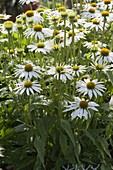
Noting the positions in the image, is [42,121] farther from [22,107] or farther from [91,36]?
[91,36]

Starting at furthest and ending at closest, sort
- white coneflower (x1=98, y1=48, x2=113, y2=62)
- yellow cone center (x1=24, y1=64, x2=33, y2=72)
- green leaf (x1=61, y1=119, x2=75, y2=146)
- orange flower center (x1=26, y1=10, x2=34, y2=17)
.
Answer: orange flower center (x1=26, y1=10, x2=34, y2=17) → white coneflower (x1=98, y1=48, x2=113, y2=62) → yellow cone center (x1=24, y1=64, x2=33, y2=72) → green leaf (x1=61, y1=119, x2=75, y2=146)

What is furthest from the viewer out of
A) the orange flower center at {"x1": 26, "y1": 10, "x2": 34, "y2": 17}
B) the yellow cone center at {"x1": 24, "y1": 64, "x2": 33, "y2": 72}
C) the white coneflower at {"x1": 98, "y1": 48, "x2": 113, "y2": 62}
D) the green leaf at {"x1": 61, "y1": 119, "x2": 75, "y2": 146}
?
the orange flower center at {"x1": 26, "y1": 10, "x2": 34, "y2": 17}

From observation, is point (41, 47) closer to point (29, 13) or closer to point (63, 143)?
point (29, 13)

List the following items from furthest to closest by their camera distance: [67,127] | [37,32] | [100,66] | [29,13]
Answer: [29,13] → [37,32] → [100,66] → [67,127]

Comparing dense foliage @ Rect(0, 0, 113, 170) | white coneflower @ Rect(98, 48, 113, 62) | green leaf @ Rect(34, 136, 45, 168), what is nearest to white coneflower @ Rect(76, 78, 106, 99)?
dense foliage @ Rect(0, 0, 113, 170)

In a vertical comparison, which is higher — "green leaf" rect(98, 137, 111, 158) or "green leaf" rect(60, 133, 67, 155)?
"green leaf" rect(60, 133, 67, 155)

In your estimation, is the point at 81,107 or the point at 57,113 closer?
the point at 81,107

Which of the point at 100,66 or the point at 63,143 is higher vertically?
the point at 100,66

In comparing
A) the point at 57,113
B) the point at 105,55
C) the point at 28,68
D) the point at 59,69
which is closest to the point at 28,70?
the point at 28,68

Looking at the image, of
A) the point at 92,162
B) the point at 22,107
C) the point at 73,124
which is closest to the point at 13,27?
the point at 22,107

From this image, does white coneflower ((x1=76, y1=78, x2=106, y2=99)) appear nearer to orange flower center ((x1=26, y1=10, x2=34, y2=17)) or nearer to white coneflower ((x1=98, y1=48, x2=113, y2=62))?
white coneflower ((x1=98, y1=48, x2=113, y2=62))

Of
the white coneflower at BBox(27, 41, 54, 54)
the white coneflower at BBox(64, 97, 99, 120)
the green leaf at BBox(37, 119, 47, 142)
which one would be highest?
the white coneflower at BBox(27, 41, 54, 54)

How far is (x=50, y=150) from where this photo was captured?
6.54 ft

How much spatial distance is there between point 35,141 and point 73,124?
0.64ft
